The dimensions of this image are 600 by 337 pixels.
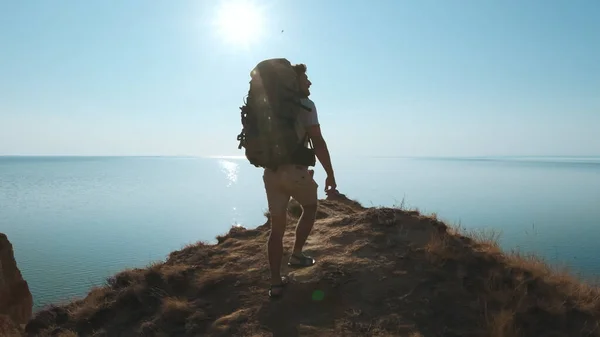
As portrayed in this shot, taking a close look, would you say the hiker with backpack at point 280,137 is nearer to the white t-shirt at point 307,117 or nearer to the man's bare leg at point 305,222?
the white t-shirt at point 307,117

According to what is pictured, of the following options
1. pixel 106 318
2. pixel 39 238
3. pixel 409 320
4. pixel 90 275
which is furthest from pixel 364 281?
pixel 39 238

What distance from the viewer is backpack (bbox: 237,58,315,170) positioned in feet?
15.2

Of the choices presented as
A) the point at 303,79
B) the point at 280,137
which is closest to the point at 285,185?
the point at 280,137

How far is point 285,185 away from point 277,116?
89 centimetres

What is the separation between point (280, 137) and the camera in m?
4.64

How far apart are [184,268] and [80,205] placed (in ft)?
222

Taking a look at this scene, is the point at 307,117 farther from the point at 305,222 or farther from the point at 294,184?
the point at 305,222

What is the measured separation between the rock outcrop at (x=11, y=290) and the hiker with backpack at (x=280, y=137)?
1224 centimetres

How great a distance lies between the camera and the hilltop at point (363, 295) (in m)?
4.20

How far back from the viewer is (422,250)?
5609 mm

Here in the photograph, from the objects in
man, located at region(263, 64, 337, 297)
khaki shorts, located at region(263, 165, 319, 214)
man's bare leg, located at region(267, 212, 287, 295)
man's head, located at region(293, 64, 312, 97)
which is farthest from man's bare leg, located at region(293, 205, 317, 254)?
man's head, located at region(293, 64, 312, 97)

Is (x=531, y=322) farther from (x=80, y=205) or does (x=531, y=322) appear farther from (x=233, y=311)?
(x=80, y=205)

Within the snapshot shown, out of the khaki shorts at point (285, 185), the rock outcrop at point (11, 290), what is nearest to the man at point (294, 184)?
the khaki shorts at point (285, 185)

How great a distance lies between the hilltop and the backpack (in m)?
1.79
